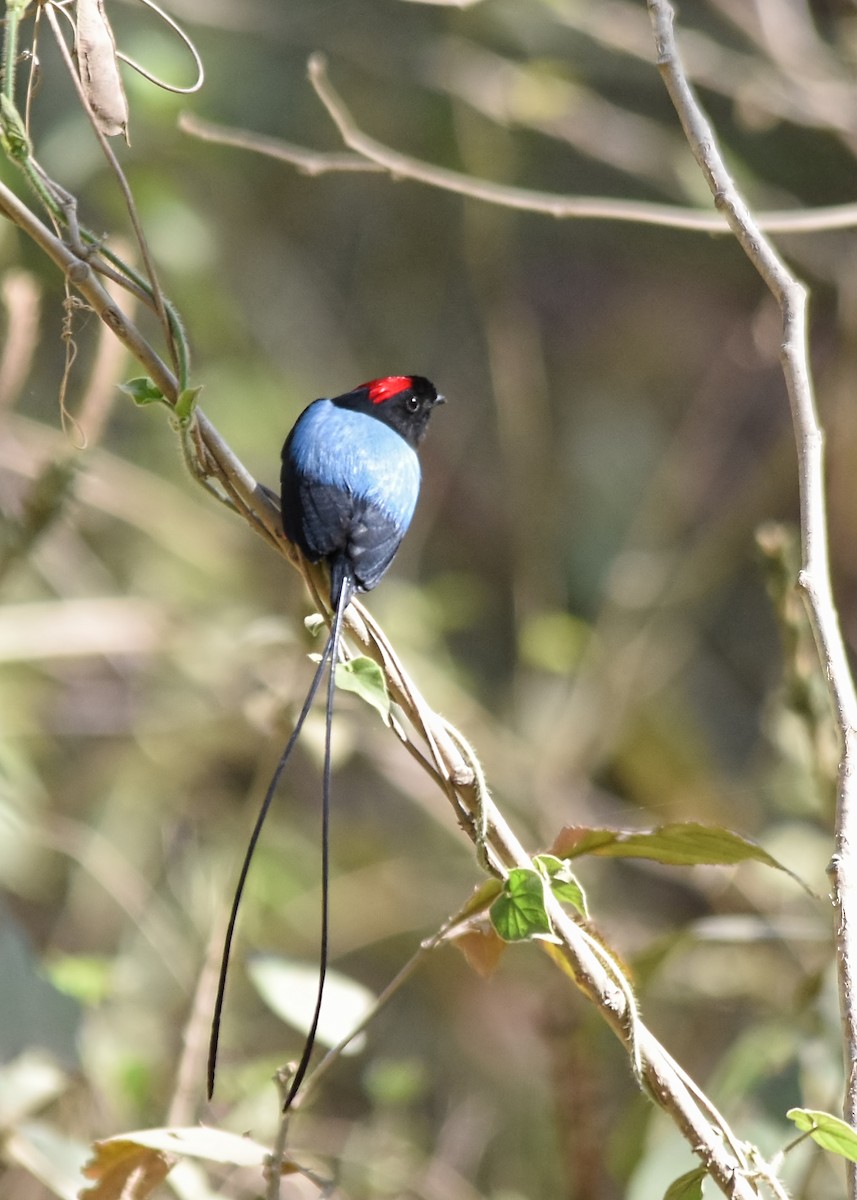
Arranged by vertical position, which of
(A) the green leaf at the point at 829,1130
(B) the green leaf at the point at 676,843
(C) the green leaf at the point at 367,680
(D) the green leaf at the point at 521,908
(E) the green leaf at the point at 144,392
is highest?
(E) the green leaf at the point at 144,392

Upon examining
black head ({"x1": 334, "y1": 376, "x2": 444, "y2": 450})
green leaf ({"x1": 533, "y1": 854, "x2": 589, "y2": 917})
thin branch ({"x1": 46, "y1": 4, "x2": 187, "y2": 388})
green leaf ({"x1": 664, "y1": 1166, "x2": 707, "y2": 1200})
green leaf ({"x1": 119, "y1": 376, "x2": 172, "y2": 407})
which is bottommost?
green leaf ({"x1": 664, "y1": 1166, "x2": 707, "y2": 1200})

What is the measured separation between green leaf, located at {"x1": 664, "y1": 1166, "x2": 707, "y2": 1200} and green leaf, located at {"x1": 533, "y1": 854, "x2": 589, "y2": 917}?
0.31 m

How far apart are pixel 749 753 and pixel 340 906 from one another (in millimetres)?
1747

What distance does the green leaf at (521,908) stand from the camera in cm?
130

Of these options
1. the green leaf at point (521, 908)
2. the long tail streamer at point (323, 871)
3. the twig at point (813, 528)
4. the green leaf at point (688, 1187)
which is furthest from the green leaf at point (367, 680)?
the green leaf at point (688, 1187)

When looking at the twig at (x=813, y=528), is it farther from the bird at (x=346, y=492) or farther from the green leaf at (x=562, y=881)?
the bird at (x=346, y=492)


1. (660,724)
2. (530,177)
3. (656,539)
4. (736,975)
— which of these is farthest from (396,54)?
(736,975)

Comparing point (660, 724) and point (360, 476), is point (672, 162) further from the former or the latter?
point (360, 476)

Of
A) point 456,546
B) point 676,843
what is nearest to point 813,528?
point 676,843

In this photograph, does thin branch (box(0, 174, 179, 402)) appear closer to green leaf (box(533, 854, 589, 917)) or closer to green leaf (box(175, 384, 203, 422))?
green leaf (box(175, 384, 203, 422))

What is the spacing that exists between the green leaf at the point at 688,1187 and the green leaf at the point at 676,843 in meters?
0.32

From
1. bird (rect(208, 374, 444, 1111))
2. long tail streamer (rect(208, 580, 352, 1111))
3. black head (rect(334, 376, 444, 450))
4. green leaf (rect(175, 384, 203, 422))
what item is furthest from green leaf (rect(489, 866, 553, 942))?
black head (rect(334, 376, 444, 450))

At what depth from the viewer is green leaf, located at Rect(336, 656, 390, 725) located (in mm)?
1286

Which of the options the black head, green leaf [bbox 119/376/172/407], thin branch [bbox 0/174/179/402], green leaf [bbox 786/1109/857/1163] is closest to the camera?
green leaf [bbox 786/1109/857/1163]
